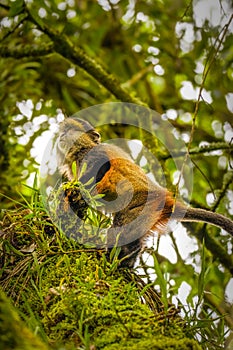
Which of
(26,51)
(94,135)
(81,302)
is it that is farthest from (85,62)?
(81,302)

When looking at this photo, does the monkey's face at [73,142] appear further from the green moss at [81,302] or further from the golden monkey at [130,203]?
the green moss at [81,302]

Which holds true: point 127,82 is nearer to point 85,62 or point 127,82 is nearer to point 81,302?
point 85,62

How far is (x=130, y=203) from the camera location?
205 cm

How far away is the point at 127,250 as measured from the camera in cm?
188

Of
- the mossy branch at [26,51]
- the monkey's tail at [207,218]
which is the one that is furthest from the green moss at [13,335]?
the mossy branch at [26,51]

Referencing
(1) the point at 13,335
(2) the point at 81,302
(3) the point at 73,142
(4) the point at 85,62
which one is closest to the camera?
(1) the point at 13,335

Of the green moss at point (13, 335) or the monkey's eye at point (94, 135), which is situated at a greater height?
the monkey's eye at point (94, 135)

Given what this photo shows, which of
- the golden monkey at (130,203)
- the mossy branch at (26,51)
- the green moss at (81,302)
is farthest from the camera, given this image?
the mossy branch at (26,51)

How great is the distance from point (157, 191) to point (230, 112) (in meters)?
1.60

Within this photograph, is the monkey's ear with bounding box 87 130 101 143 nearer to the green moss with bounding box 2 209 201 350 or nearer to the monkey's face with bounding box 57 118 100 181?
the monkey's face with bounding box 57 118 100 181

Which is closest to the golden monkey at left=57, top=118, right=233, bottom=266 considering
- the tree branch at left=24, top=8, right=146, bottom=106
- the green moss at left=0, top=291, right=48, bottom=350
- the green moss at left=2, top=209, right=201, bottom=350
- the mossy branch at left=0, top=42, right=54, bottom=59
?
the green moss at left=2, top=209, right=201, bottom=350

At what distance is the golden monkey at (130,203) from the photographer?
6.40 feet

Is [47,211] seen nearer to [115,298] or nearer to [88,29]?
[115,298]

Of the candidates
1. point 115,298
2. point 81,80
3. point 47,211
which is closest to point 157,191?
point 47,211
